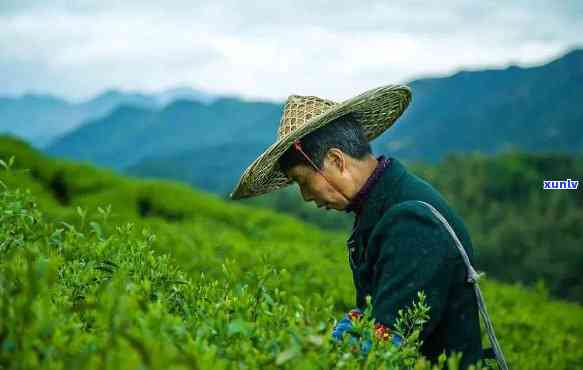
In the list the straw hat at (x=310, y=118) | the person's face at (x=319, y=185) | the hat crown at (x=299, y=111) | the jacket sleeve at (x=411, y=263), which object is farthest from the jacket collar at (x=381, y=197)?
the hat crown at (x=299, y=111)

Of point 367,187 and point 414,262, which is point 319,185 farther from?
point 414,262

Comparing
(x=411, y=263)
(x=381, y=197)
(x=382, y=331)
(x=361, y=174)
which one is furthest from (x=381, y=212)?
(x=382, y=331)

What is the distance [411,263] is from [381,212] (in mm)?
494

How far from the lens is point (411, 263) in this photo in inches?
101

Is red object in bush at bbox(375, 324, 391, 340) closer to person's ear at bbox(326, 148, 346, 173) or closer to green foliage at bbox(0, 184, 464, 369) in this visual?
green foliage at bbox(0, 184, 464, 369)

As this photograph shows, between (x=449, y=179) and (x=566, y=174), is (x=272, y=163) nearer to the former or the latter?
(x=449, y=179)

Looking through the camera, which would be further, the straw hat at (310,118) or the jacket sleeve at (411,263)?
the straw hat at (310,118)

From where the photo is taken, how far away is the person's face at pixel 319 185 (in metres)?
3.04

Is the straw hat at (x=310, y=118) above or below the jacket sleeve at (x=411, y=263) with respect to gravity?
above

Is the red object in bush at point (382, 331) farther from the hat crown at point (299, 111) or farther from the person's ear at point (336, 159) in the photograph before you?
the hat crown at point (299, 111)

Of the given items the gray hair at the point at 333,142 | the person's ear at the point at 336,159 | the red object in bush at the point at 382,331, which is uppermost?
the gray hair at the point at 333,142

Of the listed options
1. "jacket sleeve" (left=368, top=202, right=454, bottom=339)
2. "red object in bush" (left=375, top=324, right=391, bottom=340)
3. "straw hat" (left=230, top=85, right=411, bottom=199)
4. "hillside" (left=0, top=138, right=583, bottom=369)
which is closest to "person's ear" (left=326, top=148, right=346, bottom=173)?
"straw hat" (left=230, top=85, right=411, bottom=199)

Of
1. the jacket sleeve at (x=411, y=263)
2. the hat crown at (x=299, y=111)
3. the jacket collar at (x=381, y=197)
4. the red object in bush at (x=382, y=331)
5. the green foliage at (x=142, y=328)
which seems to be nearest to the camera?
the green foliage at (x=142, y=328)

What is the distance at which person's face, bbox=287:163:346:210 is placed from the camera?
120 inches
